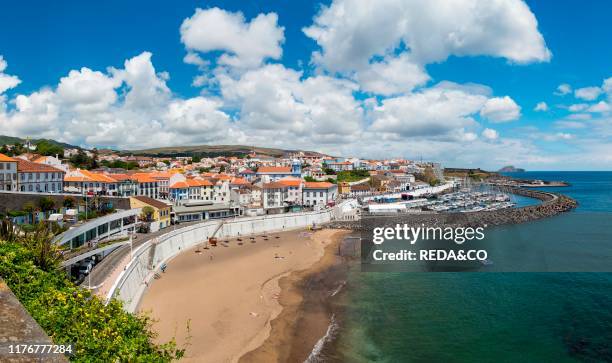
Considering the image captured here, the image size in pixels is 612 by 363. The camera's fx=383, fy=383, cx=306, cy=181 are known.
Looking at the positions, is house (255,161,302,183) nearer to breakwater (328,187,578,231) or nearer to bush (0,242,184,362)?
breakwater (328,187,578,231)

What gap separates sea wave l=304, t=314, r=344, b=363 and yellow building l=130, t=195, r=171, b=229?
1034 inches

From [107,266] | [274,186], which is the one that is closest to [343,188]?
[274,186]

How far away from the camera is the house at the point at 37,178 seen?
40.8 meters

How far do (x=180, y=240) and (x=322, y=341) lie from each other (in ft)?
72.6

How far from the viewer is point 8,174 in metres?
39.4

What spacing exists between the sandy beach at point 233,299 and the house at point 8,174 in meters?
19.7

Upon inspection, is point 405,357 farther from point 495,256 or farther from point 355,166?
point 355,166

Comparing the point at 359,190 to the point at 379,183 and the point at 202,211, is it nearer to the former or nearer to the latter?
the point at 379,183

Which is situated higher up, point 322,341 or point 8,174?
point 8,174

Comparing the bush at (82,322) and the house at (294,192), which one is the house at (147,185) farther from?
the bush at (82,322)

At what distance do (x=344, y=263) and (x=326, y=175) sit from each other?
220 ft

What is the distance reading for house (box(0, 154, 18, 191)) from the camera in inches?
1524

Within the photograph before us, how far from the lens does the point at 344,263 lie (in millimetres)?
36781

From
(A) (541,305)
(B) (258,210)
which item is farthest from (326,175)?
(A) (541,305)
